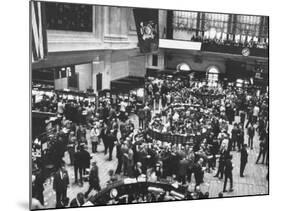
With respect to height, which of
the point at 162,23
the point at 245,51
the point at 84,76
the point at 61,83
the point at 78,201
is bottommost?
the point at 78,201

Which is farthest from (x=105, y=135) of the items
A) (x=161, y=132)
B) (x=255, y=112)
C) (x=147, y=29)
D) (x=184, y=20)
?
(x=255, y=112)

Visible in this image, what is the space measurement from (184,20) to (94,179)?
378cm

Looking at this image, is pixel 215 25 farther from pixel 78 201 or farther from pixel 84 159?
pixel 78 201

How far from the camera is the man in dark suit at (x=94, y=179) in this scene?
316 inches

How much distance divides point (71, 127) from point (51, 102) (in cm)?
63

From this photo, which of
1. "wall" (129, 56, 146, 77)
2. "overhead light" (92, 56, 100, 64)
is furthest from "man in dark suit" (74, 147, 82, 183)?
"wall" (129, 56, 146, 77)

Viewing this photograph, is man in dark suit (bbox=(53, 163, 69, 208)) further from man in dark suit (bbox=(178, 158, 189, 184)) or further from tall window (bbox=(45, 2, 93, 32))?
tall window (bbox=(45, 2, 93, 32))

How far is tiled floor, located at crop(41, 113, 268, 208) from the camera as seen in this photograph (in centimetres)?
795

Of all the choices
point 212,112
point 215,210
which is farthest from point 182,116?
point 215,210

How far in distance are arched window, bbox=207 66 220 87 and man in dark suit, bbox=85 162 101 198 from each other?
9.87ft

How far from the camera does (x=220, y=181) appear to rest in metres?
8.76

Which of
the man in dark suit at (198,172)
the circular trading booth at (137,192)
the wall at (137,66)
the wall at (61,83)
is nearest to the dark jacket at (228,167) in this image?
the man in dark suit at (198,172)

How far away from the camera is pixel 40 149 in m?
7.68

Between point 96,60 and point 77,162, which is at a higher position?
point 96,60
